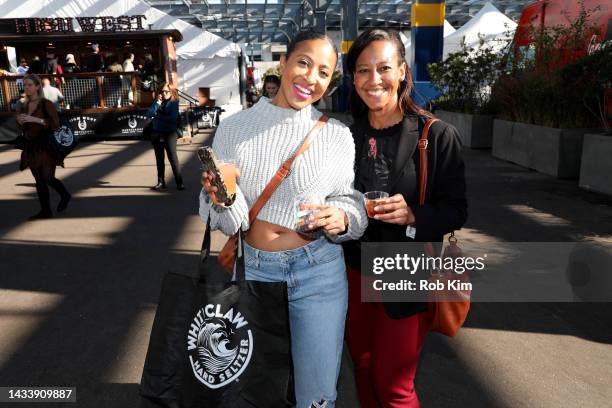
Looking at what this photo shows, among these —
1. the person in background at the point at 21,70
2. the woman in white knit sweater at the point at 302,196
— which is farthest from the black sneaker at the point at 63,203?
the person in background at the point at 21,70

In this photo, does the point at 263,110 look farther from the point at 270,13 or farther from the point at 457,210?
the point at 270,13

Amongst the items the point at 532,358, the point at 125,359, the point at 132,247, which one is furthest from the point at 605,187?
the point at 125,359

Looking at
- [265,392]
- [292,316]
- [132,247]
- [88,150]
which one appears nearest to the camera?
[265,392]

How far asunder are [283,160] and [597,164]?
25.8 ft

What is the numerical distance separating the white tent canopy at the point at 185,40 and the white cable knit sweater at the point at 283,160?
21.3 m

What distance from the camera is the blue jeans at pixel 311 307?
2.07m

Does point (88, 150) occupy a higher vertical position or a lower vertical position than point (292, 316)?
lower

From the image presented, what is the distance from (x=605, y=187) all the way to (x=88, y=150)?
1292 cm

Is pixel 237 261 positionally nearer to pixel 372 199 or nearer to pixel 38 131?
pixel 372 199

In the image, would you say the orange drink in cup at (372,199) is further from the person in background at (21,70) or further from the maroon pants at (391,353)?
the person in background at (21,70)

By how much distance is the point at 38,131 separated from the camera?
7.19 meters

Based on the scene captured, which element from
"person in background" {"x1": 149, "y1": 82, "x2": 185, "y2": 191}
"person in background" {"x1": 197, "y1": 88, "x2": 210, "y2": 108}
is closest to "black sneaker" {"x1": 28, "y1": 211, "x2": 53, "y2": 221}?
"person in background" {"x1": 149, "y1": 82, "x2": 185, "y2": 191}

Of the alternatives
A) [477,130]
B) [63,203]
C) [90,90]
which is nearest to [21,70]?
[90,90]

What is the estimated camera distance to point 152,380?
1996 millimetres
